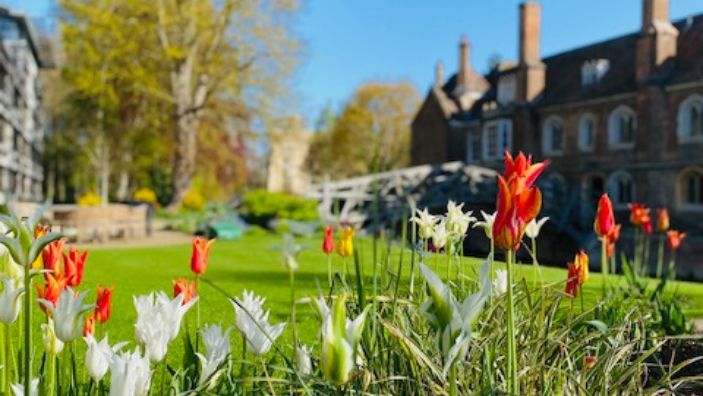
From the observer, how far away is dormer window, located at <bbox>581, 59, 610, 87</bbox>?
111ft

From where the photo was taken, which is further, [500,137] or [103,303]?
[500,137]

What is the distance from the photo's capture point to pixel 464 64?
43.2 meters

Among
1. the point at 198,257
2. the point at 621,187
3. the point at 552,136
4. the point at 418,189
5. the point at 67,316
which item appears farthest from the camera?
the point at 552,136

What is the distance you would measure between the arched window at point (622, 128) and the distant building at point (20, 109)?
109ft

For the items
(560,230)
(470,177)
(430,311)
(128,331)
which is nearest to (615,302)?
(430,311)

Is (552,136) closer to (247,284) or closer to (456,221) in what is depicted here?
(247,284)

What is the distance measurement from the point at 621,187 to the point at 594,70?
19.6 feet

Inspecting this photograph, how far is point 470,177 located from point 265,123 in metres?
11.1

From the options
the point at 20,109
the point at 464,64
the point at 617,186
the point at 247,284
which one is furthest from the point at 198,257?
the point at 20,109

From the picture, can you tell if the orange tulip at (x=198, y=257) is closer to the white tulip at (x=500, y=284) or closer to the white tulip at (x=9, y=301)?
the white tulip at (x=9, y=301)

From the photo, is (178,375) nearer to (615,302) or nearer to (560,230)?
(615,302)

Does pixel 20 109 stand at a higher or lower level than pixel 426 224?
higher

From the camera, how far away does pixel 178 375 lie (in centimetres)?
280

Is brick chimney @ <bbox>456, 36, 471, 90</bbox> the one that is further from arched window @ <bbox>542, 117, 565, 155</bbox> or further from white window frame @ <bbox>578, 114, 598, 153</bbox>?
white window frame @ <bbox>578, 114, 598, 153</bbox>
